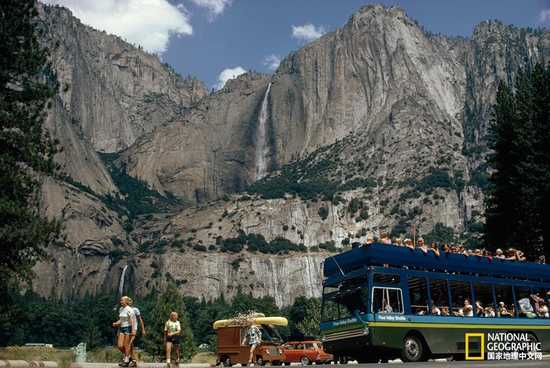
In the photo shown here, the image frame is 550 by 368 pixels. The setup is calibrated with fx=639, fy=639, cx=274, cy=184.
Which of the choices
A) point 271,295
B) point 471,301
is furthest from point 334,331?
point 271,295

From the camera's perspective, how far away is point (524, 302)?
29.8 meters

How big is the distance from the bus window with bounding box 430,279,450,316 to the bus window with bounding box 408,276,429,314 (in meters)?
0.44

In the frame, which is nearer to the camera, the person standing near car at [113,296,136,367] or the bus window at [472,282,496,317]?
the person standing near car at [113,296,136,367]

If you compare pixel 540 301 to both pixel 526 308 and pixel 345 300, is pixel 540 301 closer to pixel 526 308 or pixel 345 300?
pixel 526 308

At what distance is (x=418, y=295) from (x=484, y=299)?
412cm

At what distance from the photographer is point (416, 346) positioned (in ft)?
84.5

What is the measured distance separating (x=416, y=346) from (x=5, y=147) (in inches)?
1042

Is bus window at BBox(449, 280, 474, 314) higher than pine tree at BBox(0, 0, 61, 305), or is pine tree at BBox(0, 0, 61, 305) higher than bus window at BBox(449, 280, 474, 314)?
pine tree at BBox(0, 0, 61, 305)

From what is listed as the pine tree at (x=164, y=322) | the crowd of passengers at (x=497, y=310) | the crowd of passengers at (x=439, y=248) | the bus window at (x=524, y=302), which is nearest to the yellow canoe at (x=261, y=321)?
the crowd of passengers at (x=439, y=248)

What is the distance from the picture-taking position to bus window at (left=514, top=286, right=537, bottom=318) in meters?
29.6

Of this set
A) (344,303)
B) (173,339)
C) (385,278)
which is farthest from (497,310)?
(173,339)

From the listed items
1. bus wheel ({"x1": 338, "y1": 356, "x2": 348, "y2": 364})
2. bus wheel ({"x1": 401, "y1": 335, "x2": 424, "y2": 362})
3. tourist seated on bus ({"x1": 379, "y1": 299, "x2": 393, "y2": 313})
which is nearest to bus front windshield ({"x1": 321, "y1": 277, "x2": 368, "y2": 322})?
tourist seated on bus ({"x1": 379, "y1": 299, "x2": 393, "y2": 313})

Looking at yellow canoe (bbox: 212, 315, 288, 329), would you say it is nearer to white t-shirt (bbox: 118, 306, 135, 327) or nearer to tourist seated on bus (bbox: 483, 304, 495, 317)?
tourist seated on bus (bbox: 483, 304, 495, 317)

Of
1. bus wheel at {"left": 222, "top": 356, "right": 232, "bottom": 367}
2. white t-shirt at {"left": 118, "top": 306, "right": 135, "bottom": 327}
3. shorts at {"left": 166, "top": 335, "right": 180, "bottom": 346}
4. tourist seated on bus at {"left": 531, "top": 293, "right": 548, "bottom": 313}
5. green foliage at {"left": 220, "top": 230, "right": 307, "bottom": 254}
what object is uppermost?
green foliage at {"left": 220, "top": 230, "right": 307, "bottom": 254}
